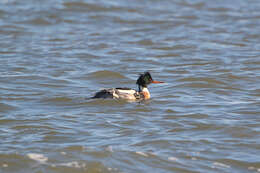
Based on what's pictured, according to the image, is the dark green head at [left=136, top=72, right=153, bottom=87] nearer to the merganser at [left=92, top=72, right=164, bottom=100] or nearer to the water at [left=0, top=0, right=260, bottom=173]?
the merganser at [left=92, top=72, right=164, bottom=100]

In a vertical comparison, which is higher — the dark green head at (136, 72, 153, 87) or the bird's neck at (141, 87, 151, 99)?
the dark green head at (136, 72, 153, 87)

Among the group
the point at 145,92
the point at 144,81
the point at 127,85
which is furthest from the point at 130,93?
the point at 127,85

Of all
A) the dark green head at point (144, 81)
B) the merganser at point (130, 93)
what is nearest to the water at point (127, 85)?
the merganser at point (130, 93)

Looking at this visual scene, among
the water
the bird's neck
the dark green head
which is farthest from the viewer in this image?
the dark green head

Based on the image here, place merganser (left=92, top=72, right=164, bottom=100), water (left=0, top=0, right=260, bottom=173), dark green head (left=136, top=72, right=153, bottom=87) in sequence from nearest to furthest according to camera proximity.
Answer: water (left=0, top=0, right=260, bottom=173) < merganser (left=92, top=72, right=164, bottom=100) < dark green head (left=136, top=72, right=153, bottom=87)

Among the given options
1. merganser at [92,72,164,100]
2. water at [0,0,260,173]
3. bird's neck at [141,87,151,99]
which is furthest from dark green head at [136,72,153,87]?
water at [0,0,260,173]

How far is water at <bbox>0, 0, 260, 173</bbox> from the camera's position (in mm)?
8586

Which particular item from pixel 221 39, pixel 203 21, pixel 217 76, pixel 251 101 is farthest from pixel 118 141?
pixel 203 21

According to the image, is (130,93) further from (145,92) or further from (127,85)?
(127,85)

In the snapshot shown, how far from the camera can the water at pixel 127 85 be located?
859 cm

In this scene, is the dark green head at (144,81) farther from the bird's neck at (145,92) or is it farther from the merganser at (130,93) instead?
the bird's neck at (145,92)

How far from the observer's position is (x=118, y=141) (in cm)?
923

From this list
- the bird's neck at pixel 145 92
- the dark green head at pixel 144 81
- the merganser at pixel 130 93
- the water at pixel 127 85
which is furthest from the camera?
the dark green head at pixel 144 81

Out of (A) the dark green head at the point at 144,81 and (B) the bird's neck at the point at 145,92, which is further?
(A) the dark green head at the point at 144,81
